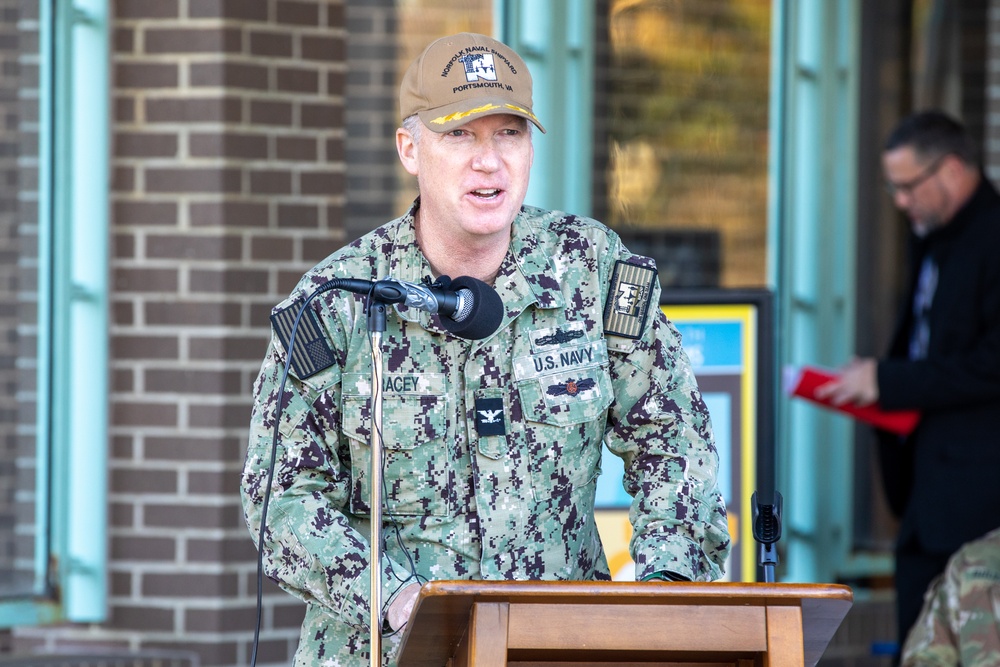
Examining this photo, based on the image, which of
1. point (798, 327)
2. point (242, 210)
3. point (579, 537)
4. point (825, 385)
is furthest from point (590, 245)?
point (798, 327)

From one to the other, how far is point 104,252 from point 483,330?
2952 millimetres

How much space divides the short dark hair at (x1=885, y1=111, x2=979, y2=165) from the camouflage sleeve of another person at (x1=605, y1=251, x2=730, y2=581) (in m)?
2.97

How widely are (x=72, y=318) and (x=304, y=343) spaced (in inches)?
98.7

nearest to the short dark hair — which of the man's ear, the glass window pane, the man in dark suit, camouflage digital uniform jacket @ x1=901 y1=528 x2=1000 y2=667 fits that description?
the man in dark suit

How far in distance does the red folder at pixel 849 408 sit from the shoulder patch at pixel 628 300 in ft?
8.52

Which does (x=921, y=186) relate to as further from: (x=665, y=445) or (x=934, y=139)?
(x=665, y=445)

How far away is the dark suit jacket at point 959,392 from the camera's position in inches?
215

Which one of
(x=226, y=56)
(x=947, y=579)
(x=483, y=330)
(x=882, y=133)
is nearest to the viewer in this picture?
(x=483, y=330)

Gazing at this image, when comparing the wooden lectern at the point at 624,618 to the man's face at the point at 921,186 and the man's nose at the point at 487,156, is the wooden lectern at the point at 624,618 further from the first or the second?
the man's face at the point at 921,186

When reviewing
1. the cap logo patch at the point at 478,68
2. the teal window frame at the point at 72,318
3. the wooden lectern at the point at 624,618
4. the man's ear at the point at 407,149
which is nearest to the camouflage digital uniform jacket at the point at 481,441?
the man's ear at the point at 407,149

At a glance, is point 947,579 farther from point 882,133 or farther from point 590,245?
point 590,245

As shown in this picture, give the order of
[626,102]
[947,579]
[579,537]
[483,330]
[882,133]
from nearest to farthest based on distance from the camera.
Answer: [483,330]
[579,537]
[947,579]
[626,102]
[882,133]

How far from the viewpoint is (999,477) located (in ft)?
18.0

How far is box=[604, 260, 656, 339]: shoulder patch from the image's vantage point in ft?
10.0
